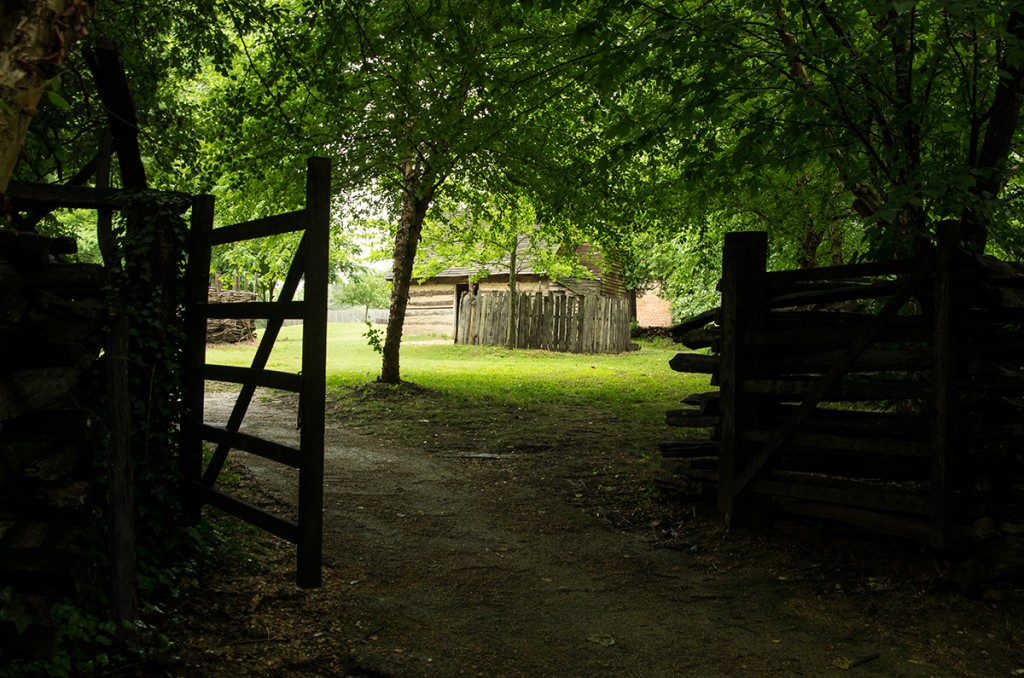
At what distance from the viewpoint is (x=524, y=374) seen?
17.5 meters

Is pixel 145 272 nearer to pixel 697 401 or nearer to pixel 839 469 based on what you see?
pixel 697 401

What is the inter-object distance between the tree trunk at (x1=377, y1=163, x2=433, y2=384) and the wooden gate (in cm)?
782

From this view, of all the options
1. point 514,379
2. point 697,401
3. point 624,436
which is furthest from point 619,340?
point 697,401

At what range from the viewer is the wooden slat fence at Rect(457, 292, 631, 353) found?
80.5 ft

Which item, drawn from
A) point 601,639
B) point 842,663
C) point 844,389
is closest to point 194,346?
point 601,639

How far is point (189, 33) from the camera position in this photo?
7406 millimetres

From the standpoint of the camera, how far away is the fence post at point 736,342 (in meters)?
6.11

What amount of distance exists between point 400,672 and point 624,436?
265 inches

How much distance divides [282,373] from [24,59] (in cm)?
302

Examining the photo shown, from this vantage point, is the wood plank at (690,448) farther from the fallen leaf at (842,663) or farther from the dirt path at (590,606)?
the fallen leaf at (842,663)

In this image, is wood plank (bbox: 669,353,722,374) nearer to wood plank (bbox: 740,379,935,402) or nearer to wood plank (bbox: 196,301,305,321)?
wood plank (bbox: 740,379,935,402)

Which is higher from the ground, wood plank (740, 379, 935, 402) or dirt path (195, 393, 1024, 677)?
wood plank (740, 379, 935, 402)

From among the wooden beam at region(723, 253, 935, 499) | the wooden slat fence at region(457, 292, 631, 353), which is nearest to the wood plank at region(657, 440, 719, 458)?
the wooden beam at region(723, 253, 935, 499)

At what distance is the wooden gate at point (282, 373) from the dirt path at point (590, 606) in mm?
643
